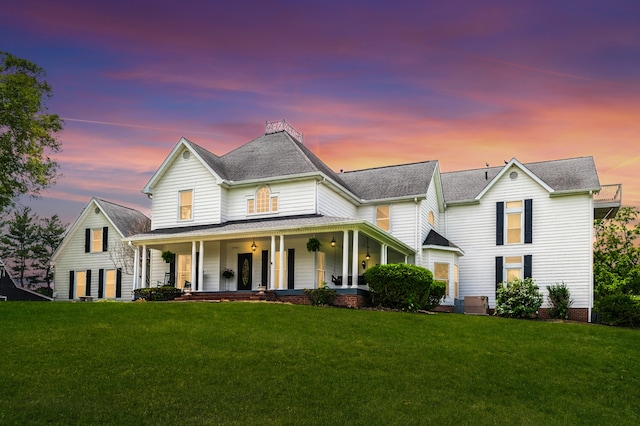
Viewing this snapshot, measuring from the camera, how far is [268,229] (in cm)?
2511

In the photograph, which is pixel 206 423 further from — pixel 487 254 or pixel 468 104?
pixel 487 254

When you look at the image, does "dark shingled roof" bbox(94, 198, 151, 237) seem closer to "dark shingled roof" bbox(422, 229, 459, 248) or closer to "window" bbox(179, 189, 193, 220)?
"window" bbox(179, 189, 193, 220)

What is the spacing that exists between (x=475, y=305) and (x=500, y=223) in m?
4.92

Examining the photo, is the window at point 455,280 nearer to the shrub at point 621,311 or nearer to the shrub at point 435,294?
the shrub at point 435,294

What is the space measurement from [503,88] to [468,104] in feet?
4.75

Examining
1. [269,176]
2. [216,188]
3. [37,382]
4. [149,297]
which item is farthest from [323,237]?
[37,382]

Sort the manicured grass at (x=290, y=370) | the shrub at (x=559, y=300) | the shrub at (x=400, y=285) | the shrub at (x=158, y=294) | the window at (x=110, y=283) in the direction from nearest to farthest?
the manicured grass at (x=290, y=370) < the shrub at (x=400, y=285) < the shrub at (x=158, y=294) < the shrub at (x=559, y=300) < the window at (x=110, y=283)

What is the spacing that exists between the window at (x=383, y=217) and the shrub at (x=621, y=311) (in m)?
10.6

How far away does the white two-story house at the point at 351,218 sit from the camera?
2800cm

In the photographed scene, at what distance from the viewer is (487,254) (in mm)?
31656

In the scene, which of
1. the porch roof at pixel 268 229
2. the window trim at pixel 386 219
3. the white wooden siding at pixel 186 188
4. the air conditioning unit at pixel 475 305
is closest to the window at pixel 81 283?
the white wooden siding at pixel 186 188

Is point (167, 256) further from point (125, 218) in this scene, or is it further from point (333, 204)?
point (125, 218)

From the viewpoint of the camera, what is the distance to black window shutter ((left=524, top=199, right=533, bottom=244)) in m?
30.4

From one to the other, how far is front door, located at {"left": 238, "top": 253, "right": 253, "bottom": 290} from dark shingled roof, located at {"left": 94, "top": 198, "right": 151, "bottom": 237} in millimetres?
10938
